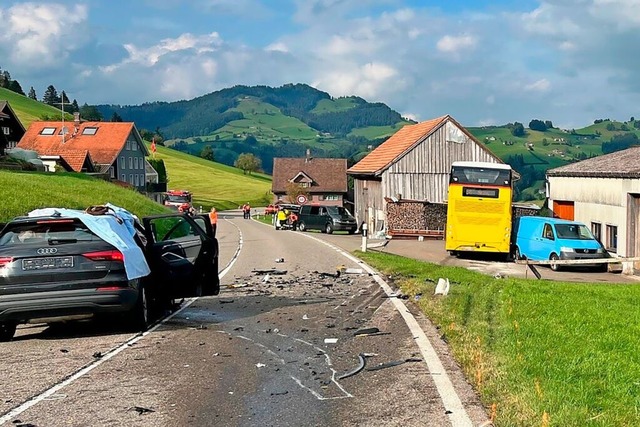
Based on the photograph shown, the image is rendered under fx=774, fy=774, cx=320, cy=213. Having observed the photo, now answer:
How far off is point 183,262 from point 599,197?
86.6ft

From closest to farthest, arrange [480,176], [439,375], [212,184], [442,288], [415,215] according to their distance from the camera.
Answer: [439,375]
[442,288]
[480,176]
[415,215]
[212,184]

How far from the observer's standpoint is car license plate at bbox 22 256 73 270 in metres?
9.63

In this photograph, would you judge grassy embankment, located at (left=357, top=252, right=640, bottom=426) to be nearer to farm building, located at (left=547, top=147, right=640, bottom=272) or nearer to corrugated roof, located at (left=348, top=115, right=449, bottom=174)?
farm building, located at (left=547, top=147, right=640, bottom=272)

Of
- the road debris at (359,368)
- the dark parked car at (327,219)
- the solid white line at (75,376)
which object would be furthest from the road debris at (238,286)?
the dark parked car at (327,219)

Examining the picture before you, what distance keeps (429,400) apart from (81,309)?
16.3 feet

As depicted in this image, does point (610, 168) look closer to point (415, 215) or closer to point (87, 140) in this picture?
point (415, 215)

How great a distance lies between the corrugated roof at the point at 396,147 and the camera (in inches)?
2019

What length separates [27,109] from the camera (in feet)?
525

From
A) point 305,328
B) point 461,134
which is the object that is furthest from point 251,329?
point 461,134

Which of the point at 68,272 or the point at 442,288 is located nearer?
the point at 68,272

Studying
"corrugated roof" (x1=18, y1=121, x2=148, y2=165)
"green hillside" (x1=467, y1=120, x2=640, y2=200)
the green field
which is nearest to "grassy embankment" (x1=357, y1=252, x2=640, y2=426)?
"corrugated roof" (x1=18, y1=121, x2=148, y2=165)

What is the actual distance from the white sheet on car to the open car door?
733 mm

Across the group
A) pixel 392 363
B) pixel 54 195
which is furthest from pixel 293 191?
pixel 392 363

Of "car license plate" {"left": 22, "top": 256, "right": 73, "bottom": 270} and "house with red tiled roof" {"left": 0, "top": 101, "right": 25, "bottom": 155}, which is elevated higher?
"house with red tiled roof" {"left": 0, "top": 101, "right": 25, "bottom": 155}
